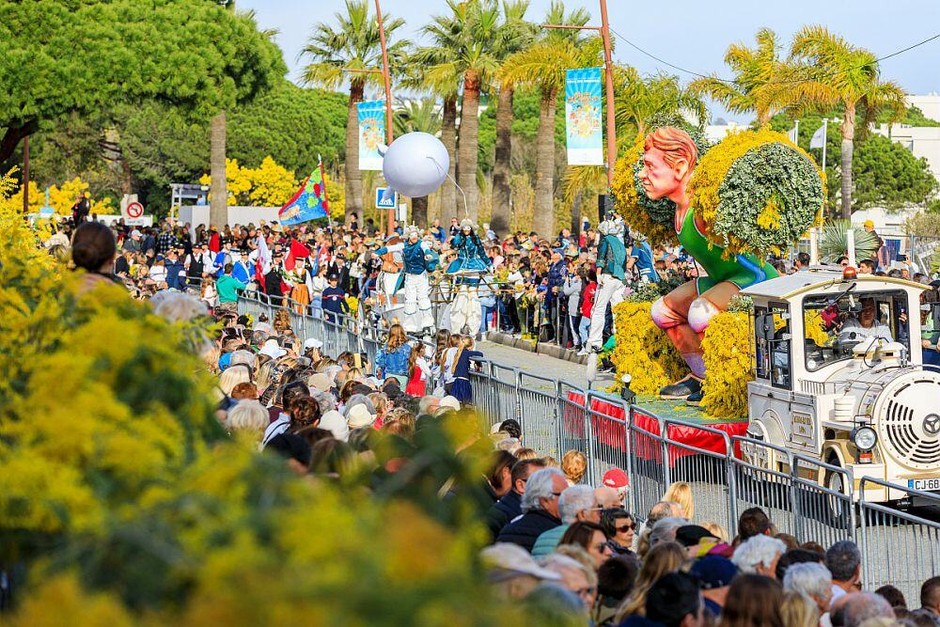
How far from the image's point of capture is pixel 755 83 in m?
40.4

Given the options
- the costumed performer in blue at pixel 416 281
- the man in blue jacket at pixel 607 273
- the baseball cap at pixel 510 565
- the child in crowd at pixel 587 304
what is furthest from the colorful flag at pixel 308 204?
the baseball cap at pixel 510 565

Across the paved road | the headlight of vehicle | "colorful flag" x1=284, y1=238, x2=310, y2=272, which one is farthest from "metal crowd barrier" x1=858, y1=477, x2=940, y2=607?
"colorful flag" x1=284, y1=238, x2=310, y2=272

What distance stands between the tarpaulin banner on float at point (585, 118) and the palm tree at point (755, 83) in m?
11.3

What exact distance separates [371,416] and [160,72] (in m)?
31.2

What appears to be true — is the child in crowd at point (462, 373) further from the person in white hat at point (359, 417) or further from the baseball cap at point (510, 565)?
the baseball cap at point (510, 565)

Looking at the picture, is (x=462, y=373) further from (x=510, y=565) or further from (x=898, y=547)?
(x=510, y=565)

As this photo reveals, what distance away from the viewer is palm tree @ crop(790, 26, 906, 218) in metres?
38.2

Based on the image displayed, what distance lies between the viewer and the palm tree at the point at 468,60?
144 ft

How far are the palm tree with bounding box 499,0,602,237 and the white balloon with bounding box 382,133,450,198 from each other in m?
16.2

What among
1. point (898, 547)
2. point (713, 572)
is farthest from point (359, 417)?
point (713, 572)

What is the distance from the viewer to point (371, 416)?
11.1 metres

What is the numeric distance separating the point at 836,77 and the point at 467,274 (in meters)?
17.5

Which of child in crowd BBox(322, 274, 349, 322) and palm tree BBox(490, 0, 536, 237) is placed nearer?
child in crowd BBox(322, 274, 349, 322)

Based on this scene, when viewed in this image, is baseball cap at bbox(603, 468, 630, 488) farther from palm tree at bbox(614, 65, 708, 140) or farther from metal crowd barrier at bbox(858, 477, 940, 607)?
palm tree at bbox(614, 65, 708, 140)
